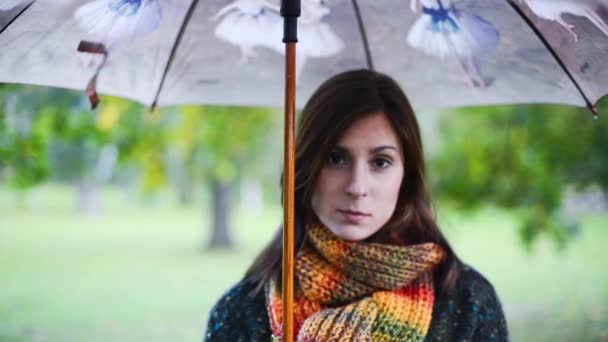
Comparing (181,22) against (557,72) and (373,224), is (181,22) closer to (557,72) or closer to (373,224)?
(373,224)

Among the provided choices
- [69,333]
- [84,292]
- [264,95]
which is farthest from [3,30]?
[84,292]

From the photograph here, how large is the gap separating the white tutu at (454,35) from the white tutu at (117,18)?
722 mm

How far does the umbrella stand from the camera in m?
1.58

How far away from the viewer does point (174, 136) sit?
22.5ft

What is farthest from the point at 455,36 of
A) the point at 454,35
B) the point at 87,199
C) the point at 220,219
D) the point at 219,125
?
the point at 87,199

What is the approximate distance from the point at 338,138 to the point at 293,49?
1.07 ft

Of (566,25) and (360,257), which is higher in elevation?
(566,25)

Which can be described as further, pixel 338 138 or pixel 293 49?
pixel 338 138

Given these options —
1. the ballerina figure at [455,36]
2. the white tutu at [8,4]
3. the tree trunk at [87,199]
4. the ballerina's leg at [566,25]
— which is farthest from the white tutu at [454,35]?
the tree trunk at [87,199]

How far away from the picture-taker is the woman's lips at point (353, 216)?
5.87 ft

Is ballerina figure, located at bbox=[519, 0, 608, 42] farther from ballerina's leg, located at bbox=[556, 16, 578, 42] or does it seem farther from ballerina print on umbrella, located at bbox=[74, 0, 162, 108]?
ballerina print on umbrella, located at bbox=[74, 0, 162, 108]

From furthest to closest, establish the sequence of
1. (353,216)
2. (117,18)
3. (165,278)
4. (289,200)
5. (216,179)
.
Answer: (216,179), (165,278), (353,216), (117,18), (289,200)

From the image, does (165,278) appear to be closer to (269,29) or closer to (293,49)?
(269,29)

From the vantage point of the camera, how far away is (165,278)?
380 inches
